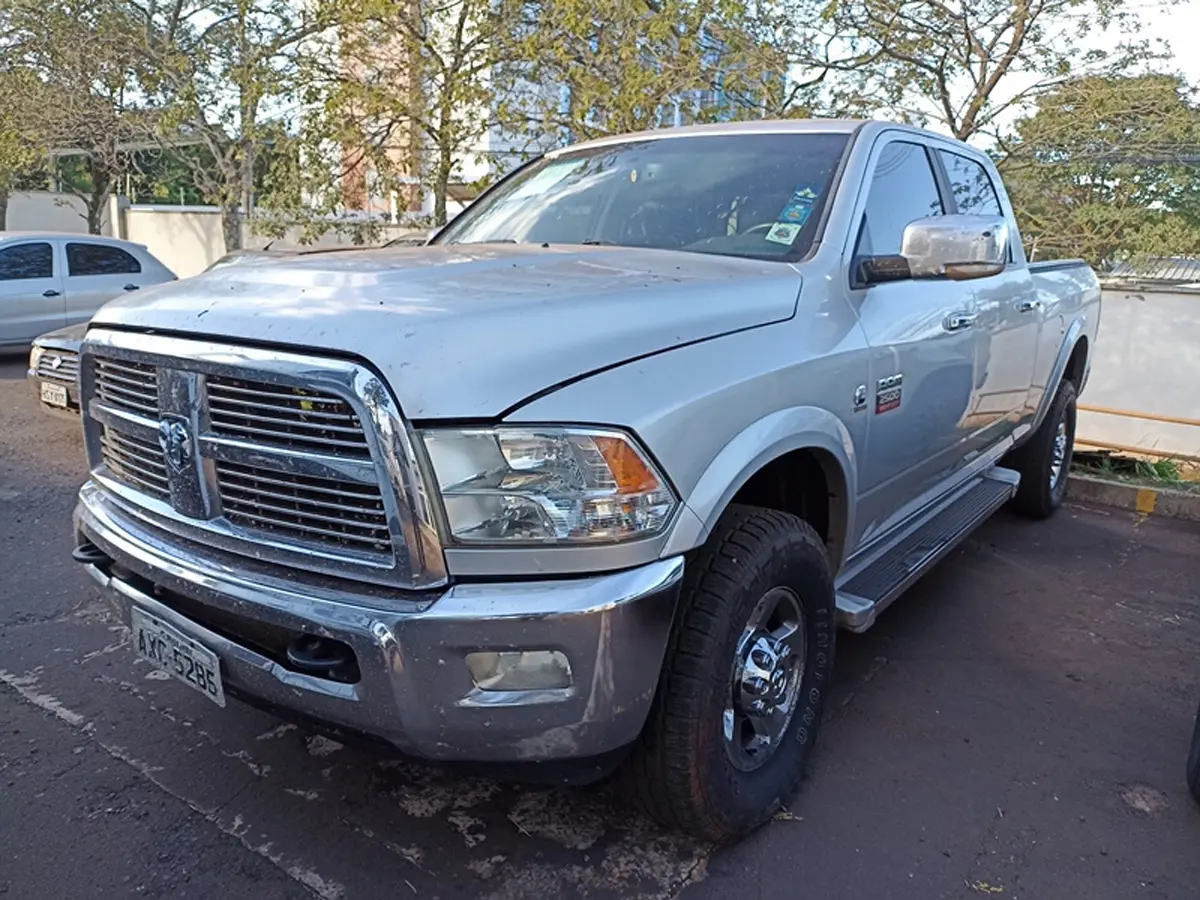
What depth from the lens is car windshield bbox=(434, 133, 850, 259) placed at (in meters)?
3.07

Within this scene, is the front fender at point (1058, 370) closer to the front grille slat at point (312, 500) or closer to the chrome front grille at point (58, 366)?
the front grille slat at point (312, 500)

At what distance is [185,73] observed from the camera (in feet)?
43.4

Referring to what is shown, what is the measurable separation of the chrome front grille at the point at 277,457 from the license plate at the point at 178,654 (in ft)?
0.80

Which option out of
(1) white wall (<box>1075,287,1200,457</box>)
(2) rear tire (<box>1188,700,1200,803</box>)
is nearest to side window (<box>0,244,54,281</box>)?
(2) rear tire (<box>1188,700,1200,803</box>)

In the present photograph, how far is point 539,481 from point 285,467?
57cm

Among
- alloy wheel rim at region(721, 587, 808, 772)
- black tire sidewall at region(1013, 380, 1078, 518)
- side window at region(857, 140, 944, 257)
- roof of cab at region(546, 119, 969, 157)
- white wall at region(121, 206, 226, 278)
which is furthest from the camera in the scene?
white wall at region(121, 206, 226, 278)

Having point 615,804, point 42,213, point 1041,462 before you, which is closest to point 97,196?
point 42,213

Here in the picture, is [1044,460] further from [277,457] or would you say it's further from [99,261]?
[99,261]

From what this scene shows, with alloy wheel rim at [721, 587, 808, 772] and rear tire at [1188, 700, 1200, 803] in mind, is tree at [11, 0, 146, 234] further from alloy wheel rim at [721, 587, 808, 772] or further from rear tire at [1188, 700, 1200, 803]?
rear tire at [1188, 700, 1200, 803]

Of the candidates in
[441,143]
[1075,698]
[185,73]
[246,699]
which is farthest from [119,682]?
→ [185,73]

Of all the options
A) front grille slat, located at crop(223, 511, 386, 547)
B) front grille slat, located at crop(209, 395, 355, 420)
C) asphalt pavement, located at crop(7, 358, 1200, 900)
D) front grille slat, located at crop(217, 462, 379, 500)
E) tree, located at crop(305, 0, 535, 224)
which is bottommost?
asphalt pavement, located at crop(7, 358, 1200, 900)

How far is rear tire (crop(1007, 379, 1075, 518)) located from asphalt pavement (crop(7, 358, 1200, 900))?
1670 mm

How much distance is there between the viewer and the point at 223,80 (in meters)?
13.2

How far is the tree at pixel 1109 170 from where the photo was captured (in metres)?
9.16
